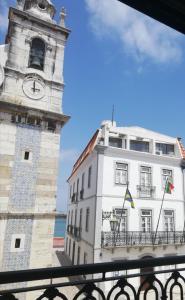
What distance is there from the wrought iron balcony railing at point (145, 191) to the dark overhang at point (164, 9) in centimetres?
1579

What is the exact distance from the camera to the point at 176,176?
18.9m

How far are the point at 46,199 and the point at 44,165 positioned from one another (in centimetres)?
164

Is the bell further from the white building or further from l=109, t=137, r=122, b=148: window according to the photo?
l=109, t=137, r=122, b=148: window

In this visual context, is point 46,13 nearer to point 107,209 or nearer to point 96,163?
point 96,163

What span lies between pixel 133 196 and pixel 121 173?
1.84 m

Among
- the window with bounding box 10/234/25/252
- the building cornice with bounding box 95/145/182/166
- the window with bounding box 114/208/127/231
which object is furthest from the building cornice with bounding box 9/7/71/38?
the window with bounding box 114/208/127/231

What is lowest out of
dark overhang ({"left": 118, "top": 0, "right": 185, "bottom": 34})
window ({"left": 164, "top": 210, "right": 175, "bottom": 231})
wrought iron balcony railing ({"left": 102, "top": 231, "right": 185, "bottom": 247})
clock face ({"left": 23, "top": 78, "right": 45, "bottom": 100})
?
wrought iron balcony railing ({"left": 102, "top": 231, "right": 185, "bottom": 247})

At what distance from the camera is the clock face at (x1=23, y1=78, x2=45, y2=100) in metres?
12.1

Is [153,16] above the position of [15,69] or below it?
below

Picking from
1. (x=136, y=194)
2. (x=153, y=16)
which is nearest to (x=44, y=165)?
(x=136, y=194)

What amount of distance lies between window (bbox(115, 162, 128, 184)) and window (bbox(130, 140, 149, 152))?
1937 millimetres

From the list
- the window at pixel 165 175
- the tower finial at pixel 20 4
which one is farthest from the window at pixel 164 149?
the tower finial at pixel 20 4

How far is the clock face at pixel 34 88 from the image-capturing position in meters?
12.1

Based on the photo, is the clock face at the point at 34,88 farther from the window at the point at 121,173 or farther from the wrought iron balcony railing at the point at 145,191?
the wrought iron balcony railing at the point at 145,191
